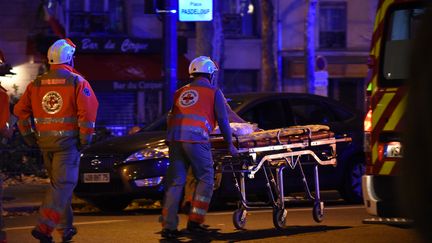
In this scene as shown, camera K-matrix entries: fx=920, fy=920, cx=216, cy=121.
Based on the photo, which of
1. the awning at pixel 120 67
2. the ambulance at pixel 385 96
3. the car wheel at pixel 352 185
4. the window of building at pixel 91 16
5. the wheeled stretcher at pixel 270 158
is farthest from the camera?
the window of building at pixel 91 16

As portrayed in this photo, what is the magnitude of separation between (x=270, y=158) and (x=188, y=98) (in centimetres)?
107

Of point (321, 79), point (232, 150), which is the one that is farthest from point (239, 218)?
point (321, 79)

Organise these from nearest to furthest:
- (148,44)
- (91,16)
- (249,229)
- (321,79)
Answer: (249,229) → (321,79) → (148,44) → (91,16)

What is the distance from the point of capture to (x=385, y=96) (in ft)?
25.1

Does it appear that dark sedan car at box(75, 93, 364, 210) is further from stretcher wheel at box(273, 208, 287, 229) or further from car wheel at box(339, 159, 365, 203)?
stretcher wheel at box(273, 208, 287, 229)

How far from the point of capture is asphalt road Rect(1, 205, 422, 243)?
28.4 ft

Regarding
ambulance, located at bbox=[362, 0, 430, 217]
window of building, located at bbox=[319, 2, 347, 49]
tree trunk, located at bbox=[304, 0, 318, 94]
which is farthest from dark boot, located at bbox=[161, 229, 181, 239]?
window of building, located at bbox=[319, 2, 347, 49]

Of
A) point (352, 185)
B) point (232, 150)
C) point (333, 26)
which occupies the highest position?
point (333, 26)

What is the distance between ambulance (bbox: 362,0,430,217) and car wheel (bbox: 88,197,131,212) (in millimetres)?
4846

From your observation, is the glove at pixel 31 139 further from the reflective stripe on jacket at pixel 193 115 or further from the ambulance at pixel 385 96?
the ambulance at pixel 385 96

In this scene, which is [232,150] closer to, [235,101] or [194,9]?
[235,101]

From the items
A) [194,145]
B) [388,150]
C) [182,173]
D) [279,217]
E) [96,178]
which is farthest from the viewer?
[96,178]

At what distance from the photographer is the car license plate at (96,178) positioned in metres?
11.3

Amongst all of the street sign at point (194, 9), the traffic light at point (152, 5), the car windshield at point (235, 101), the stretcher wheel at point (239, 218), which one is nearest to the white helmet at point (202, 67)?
the stretcher wheel at point (239, 218)
